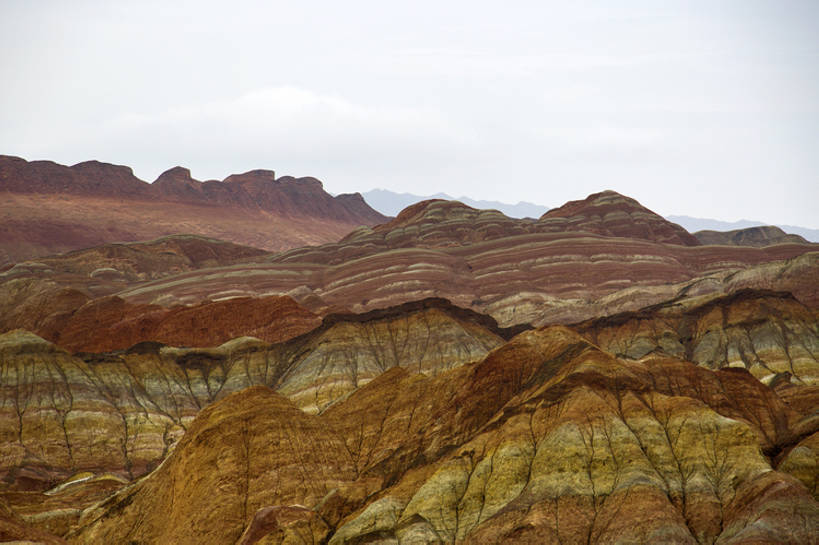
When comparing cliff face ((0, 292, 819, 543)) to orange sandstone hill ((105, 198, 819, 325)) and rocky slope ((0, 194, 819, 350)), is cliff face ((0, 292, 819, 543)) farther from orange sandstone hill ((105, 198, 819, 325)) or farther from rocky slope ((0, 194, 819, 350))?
orange sandstone hill ((105, 198, 819, 325))

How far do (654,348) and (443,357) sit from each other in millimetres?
28384

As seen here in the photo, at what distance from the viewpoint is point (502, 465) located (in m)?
52.0

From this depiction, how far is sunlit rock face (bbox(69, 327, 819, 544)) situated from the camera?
45.8 m

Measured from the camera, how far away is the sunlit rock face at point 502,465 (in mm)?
45781

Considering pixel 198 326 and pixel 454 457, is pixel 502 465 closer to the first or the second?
pixel 454 457

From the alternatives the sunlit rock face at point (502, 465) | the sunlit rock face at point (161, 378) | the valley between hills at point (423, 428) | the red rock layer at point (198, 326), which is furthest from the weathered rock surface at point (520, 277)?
the sunlit rock face at point (502, 465)

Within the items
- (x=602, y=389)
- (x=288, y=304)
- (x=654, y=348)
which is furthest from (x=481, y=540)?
(x=288, y=304)

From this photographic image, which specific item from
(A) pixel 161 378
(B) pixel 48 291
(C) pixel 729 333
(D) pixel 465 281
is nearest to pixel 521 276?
(D) pixel 465 281

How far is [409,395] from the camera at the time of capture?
2741 inches

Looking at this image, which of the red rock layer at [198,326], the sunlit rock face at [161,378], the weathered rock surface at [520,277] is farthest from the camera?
the weathered rock surface at [520,277]

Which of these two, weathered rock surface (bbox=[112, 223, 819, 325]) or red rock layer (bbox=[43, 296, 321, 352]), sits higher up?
weathered rock surface (bbox=[112, 223, 819, 325])

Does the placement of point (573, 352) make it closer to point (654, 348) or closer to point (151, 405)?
point (654, 348)

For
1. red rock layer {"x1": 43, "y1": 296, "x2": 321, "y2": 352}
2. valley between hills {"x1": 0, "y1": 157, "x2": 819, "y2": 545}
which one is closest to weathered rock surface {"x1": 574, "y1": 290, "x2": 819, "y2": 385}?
valley between hills {"x1": 0, "y1": 157, "x2": 819, "y2": 545}

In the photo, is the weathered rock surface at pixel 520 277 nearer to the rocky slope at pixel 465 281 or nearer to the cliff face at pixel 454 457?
the rocky slope at pixel 465 281
